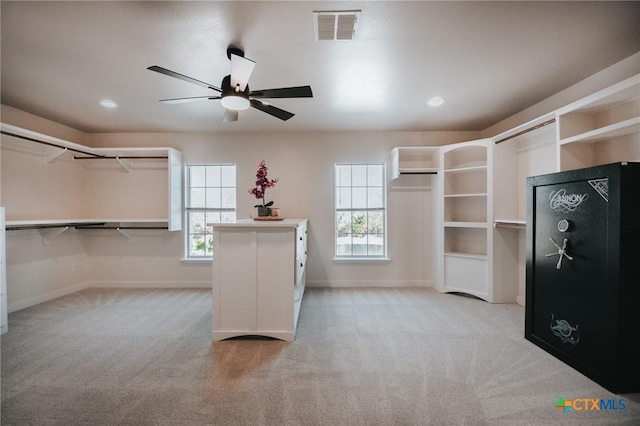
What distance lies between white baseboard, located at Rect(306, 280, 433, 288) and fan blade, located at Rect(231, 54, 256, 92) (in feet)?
10.3

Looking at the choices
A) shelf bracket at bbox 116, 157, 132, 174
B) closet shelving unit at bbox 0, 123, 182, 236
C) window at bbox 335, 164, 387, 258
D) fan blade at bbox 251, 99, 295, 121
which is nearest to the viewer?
fan blade at bbox 251, 99, 295, 121

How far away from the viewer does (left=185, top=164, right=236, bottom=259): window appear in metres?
4.39

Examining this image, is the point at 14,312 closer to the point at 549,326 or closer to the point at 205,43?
the point at 205,43

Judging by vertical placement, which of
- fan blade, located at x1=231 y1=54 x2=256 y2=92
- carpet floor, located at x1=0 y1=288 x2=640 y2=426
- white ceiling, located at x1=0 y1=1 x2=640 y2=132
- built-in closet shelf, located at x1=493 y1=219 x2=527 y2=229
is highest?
white ceiling, located at x1=0 y1=1 x2=640 y2=132

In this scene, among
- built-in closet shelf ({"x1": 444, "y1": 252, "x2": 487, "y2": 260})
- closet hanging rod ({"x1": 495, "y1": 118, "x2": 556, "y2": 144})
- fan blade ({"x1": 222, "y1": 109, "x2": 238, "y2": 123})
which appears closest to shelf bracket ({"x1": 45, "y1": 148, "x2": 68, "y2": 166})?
fan blade ({"x1": 222, "y1": 109, "x2": 238, "y2": 123})

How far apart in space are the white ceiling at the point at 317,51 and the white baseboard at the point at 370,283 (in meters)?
2.69

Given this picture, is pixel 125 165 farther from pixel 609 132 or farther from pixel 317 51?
pixel 609 132

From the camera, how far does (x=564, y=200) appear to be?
6.99 feet

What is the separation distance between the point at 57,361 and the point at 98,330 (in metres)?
0.58

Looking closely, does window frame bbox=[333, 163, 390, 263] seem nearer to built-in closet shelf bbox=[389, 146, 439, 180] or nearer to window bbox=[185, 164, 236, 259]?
built-in closet shelf bbox=[389, 146, 439, 180]

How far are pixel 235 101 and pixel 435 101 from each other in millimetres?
2355

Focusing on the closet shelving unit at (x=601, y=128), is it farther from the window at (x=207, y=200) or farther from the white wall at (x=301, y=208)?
the window at (x=207, y=200)

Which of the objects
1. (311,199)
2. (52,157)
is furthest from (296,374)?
(52,157)

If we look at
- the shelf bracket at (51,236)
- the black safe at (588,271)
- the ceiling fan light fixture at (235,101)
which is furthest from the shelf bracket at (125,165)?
the black safe at (588,271)
